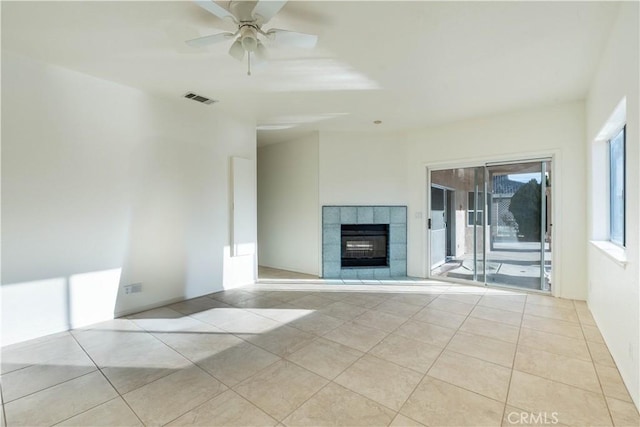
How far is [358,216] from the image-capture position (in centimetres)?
564

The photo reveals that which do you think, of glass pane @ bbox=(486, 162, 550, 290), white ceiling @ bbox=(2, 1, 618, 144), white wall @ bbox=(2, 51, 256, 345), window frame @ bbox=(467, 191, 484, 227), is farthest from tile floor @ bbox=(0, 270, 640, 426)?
white ceiling @ bbox=(2, 1, 618, 144)

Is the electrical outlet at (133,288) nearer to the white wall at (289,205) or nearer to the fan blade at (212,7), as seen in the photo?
the white wall at (289,205)

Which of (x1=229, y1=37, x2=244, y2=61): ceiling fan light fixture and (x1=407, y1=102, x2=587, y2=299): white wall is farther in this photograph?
(x1=407, y1=102, x2=587, y2=299): white wall

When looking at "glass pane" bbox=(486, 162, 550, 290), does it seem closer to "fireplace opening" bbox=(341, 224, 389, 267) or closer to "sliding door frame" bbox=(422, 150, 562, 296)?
"sliding door frame" bbox=(422, 150, 562, 296)

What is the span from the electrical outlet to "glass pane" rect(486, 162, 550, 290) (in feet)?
16.6

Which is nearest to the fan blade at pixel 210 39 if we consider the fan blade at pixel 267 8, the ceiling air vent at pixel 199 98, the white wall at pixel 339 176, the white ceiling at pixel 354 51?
the white ceiling at pixel 354 51

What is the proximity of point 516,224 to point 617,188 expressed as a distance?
59.7 inches

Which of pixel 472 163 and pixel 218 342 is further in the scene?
pixel 472 163

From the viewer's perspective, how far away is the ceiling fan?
6.66 feet

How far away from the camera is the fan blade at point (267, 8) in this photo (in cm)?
193

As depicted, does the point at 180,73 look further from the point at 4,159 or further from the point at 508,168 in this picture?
the point at 508,168

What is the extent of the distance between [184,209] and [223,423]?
2.98 m

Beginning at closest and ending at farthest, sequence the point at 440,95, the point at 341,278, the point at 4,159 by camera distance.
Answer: the point at 4,159, the point at 440,95, the point at 341,278

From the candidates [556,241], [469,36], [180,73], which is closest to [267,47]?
[180,73]
